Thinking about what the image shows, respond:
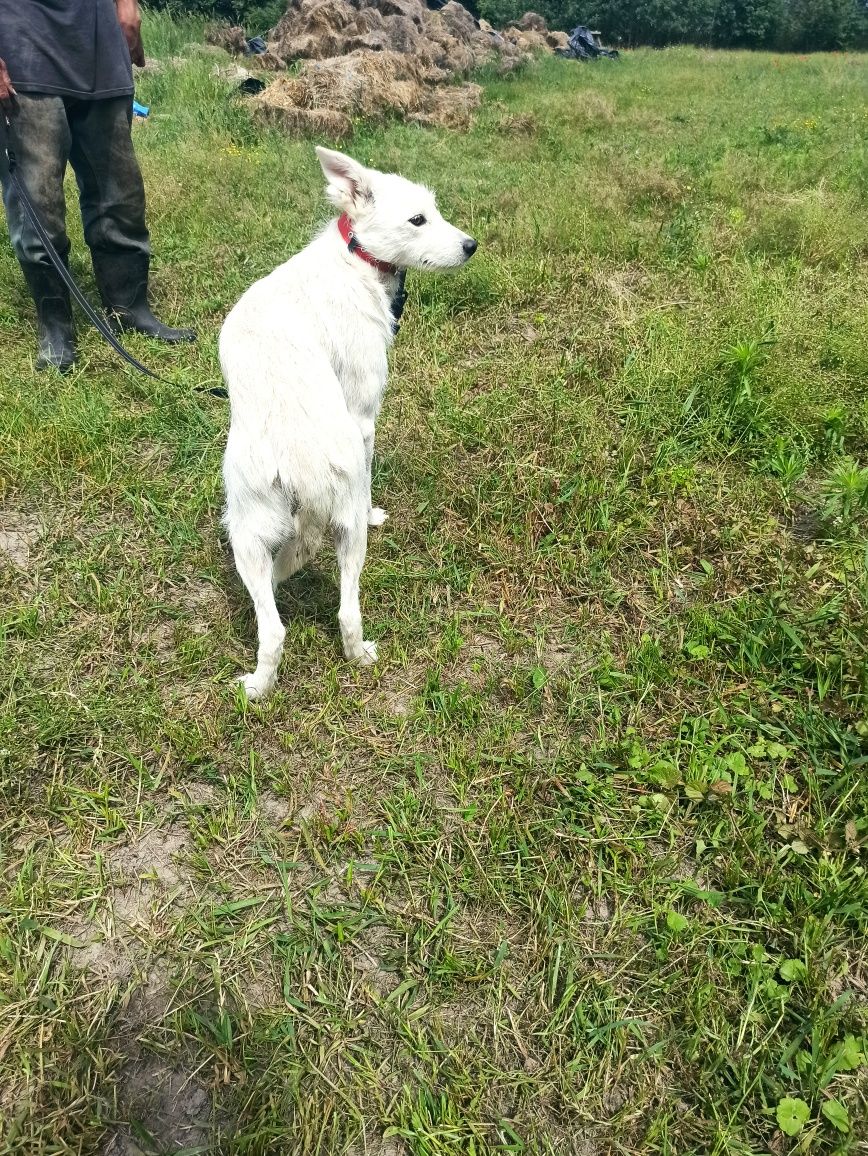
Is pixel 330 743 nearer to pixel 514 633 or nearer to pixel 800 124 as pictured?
pixel 514 633

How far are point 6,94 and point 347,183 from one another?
2.20m

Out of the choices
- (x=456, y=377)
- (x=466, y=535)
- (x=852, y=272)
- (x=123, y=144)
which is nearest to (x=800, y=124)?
(x=852, y=272)

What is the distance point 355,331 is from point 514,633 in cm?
137

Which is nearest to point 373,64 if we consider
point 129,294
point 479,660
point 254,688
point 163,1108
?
point 129,294

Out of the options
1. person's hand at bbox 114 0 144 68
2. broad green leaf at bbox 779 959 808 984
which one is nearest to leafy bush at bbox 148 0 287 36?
person's hand at bbox 114 0 144 68

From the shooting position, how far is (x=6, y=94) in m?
3.72

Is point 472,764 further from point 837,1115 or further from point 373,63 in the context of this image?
point 373,63

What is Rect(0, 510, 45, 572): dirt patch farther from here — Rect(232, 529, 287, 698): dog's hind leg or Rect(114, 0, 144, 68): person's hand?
Rect(114, 0, 144, 68): person's hand

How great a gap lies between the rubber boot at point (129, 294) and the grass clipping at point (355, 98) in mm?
5547

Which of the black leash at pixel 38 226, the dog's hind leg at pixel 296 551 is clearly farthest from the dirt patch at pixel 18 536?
the dog's hind leg at pixel 296 551

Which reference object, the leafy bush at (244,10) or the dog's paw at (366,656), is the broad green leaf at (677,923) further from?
the leafy bush at (244,10)

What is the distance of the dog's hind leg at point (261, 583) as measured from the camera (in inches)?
95.7

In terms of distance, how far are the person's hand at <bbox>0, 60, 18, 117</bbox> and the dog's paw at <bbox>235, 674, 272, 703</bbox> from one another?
346 cm

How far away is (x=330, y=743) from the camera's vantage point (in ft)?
8.38
